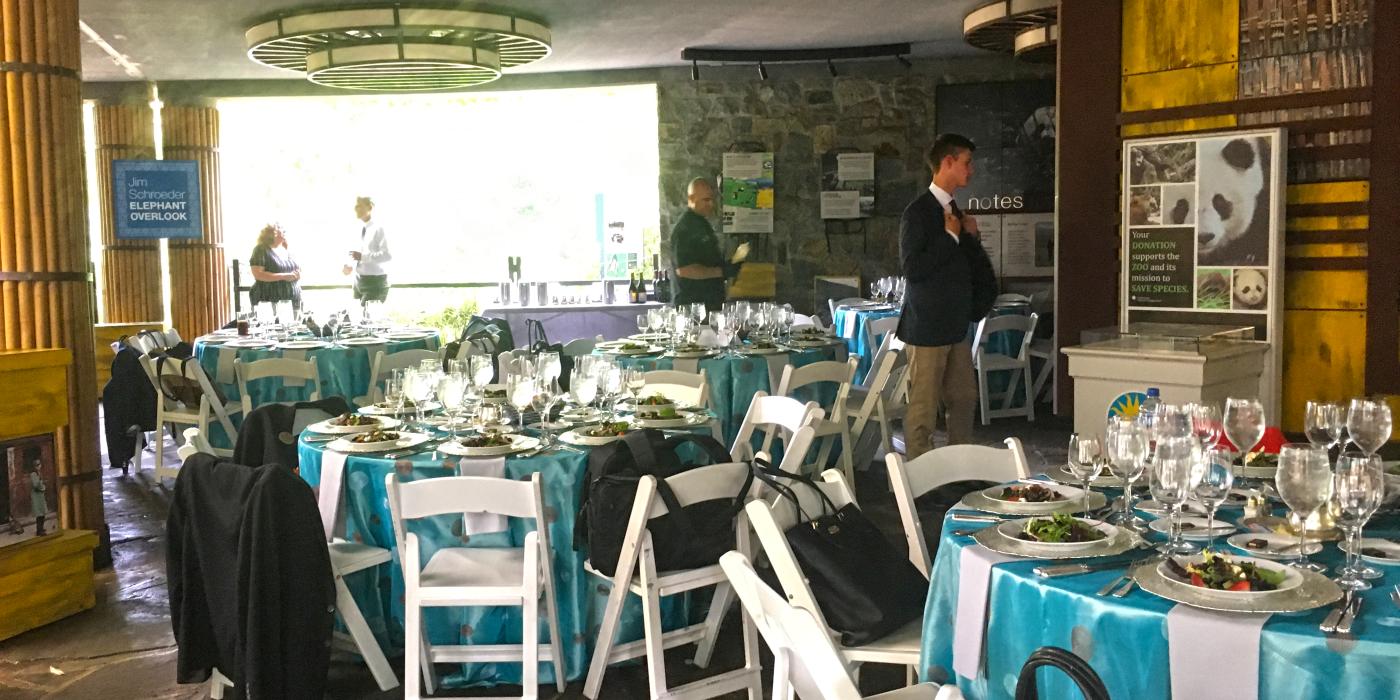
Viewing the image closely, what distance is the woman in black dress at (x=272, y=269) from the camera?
10.1m

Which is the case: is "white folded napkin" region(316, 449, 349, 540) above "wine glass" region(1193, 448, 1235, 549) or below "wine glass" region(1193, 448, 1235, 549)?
below

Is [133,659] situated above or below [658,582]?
below

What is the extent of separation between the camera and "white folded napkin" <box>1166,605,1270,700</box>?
80.4 inches

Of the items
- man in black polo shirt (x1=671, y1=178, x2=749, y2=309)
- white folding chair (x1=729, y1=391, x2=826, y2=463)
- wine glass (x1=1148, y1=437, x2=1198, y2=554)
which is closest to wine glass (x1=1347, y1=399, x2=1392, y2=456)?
wine glass (x1=1148, y1=437, x2=1198, y2=554)

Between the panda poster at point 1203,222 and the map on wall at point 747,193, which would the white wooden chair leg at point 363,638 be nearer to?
the panda poster at point 1203,222

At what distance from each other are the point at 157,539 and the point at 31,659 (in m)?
1.75

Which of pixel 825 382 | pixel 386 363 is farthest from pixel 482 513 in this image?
pixel 386 363

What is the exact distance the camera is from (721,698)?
388 centimetres

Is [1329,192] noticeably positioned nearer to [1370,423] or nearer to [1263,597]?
[1370,423]

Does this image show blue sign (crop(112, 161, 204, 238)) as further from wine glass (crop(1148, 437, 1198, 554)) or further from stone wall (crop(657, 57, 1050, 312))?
wine glass (crop(1148, 437, 1198, 554))

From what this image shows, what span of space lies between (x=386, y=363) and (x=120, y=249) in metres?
6.26

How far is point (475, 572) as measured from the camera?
3604mm

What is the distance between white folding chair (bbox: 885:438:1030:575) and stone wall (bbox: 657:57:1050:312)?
837 cm

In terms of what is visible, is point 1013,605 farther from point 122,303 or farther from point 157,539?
point 122,303
